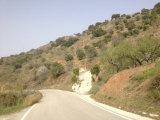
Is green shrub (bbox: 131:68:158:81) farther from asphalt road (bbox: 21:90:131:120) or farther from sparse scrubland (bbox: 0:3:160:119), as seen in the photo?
asphalt road (bbox: 21:90:131:120)

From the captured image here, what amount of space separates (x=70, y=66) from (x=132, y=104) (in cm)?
4906

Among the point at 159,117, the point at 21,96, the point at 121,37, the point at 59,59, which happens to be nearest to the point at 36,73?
the point at 59,59

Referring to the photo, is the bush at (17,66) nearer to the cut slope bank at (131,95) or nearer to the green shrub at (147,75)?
the cut slope bank at (131,95)

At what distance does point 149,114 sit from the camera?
12.8 metres

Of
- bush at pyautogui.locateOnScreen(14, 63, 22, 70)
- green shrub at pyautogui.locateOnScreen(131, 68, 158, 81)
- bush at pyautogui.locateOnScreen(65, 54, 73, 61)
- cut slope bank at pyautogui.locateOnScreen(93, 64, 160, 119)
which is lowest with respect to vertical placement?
cut slope bank at pyautogui.locateOnScreen(93, 64, 160, 119)

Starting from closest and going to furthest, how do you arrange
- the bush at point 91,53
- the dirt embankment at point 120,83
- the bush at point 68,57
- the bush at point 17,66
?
the dirt embankment at point 120,83 → the bush at point 91,53 → the bush at point 68,57 → the bush at point 17,66

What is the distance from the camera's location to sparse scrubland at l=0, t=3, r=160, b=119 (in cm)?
1750

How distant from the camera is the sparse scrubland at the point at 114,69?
57.4ft

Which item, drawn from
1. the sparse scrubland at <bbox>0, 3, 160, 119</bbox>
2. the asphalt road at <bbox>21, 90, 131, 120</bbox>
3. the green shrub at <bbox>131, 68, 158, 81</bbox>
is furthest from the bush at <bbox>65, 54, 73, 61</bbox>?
the asphalt road at <bbox>21, 90, 131, 120</bbox>

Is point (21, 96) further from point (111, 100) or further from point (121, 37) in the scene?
point (121, 37)

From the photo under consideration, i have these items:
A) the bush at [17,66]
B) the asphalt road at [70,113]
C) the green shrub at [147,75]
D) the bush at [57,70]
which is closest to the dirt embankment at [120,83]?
the green shrub at [147,75]

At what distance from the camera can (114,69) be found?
33.7 metres

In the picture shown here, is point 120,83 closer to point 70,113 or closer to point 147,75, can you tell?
point 147,75

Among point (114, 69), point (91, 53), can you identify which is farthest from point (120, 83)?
point (91, 53)
